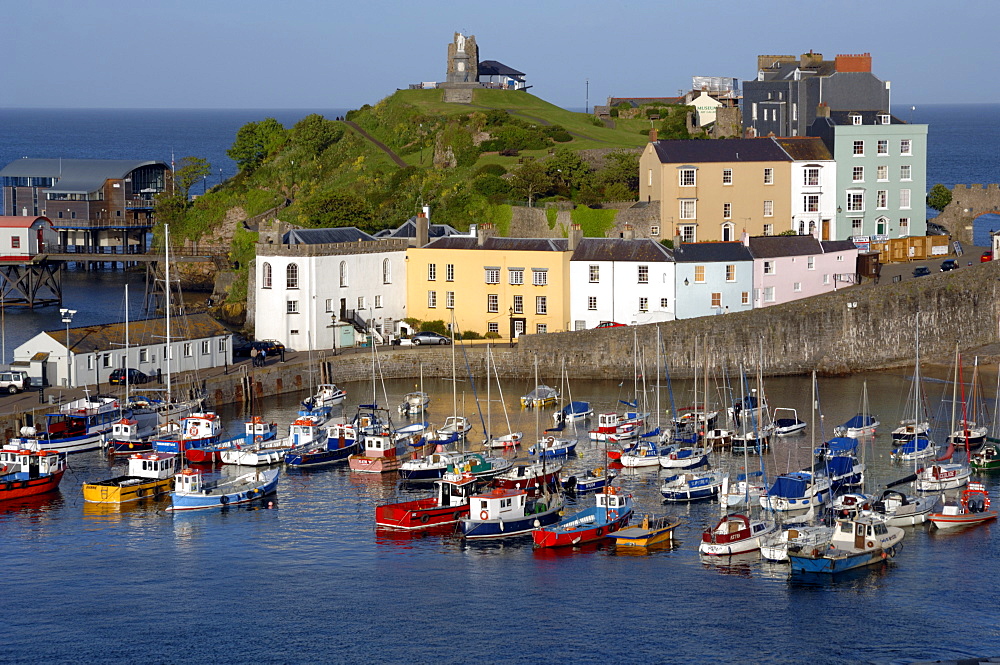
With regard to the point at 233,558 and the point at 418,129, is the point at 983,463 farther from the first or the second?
the point at 418,129

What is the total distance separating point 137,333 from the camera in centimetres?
6669

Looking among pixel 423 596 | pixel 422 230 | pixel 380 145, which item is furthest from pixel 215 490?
pixel 380 145

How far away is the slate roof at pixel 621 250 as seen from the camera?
241 feet

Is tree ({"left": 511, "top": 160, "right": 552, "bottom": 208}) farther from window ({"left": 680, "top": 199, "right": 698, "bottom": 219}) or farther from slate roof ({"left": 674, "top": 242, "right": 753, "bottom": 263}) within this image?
slate roof ({"left": 674, "top": 242, "right": 753, "bottom": 263})

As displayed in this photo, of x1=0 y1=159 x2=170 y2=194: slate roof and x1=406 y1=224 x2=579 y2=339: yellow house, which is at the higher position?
x1=0 y1=159 x2=170 y2=194: slate roof

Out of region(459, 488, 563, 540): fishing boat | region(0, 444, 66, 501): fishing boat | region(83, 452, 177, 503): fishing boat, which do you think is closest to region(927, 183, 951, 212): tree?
region(459, 488, 563, 540): fishing boat

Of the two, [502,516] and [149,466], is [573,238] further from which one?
[502,516]

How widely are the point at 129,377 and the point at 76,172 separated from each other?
59166 millimetres

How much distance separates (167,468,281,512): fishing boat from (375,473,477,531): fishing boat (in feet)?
17.6

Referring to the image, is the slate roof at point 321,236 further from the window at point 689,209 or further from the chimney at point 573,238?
the window at point 689,209

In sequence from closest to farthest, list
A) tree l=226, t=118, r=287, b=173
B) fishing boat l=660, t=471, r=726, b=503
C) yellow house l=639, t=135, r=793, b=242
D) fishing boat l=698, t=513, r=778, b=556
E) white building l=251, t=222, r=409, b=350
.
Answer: fishing boat l=698, t=513, r=778, b=556 < fishing boat l=660, t=471, r=726, b=503 < white building l=251, t=222, r=409, b=350 < yellow house l=639, t=135, r=793, b=242 < tree l=226, t=118, r=287, b=173

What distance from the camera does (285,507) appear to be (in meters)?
50.7

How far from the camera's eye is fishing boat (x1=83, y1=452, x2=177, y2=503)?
50844mm

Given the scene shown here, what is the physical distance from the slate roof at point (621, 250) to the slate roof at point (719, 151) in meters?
9.76
